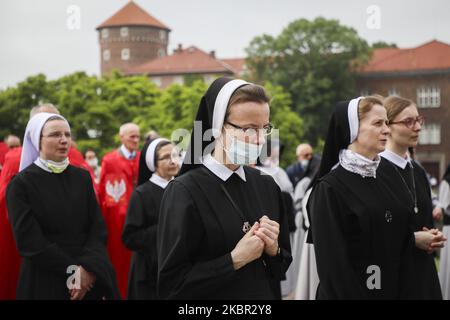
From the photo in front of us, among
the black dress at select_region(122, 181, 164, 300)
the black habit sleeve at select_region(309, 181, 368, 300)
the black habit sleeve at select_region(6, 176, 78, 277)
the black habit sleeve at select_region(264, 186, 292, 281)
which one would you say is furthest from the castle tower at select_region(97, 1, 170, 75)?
the black habit sleeve at select_region(264, 186, 292, 281)

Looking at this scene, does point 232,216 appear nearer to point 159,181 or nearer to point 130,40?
point 159,181

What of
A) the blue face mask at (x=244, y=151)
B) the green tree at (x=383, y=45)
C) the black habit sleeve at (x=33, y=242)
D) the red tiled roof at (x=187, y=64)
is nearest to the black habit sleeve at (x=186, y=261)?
the blue face mask at (x=244, y=151)

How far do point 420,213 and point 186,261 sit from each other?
7.58 feet

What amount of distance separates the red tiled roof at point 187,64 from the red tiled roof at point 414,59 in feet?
72.1

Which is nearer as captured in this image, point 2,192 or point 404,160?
point 404,160

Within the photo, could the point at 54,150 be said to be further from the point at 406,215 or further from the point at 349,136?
the point at 406,215

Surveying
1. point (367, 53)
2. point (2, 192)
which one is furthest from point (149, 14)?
point (2, 192)

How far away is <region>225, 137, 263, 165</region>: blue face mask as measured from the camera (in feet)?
10.9

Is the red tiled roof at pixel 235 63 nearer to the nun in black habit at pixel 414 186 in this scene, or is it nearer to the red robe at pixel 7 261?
the red robe at pixel 7 261

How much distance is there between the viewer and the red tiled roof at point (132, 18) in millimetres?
101312

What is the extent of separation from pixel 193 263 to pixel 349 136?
5.77 ft

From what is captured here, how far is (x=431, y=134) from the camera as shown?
65062 mm

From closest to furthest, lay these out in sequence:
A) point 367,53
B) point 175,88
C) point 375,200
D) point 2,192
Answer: point 375,200
point 2,192
point 175,88
point 367,53

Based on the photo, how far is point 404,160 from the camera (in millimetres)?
5301
